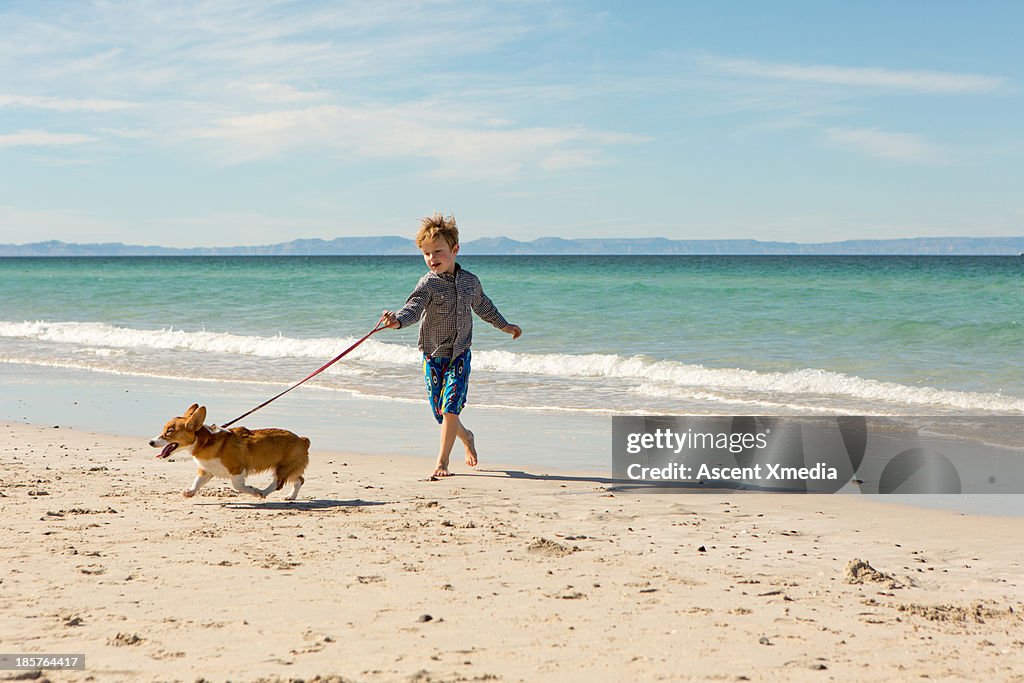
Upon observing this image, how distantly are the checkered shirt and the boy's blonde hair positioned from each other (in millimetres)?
248

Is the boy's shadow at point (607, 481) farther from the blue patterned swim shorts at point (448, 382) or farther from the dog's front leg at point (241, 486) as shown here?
the dog's front leg at point (241, 486)

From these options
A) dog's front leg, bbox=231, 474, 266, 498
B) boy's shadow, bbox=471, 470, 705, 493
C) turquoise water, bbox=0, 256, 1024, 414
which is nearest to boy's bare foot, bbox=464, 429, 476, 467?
boy's shadow, bbox=471, 470, 705, 493

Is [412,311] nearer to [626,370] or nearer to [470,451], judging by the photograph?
[470,451]

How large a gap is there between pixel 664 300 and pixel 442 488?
2604 centimetres

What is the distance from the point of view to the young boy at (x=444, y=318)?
7.07 metres

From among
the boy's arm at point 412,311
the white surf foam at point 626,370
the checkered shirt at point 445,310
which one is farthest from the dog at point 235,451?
the white surf foam at point 626,370

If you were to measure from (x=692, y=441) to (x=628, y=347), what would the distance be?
9.10m

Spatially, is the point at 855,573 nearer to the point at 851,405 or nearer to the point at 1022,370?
the point at 851,405

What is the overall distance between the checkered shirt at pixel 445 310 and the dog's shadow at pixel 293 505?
1.38 meters

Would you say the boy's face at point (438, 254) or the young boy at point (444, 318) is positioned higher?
the boy's face at point (438, 254)

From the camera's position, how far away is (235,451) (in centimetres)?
620

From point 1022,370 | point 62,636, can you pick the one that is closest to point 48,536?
point 62,636

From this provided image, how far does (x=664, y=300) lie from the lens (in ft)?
106

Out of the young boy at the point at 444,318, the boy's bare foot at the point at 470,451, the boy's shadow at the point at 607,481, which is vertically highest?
the young boy at the point at 444,318
